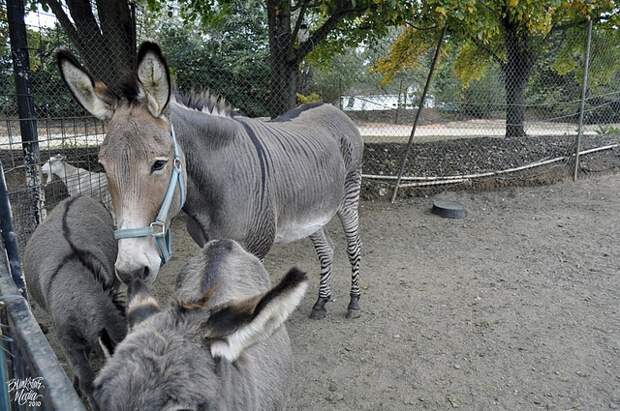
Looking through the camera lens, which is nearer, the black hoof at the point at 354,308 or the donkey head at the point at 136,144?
the donkey head at the point at 136,144

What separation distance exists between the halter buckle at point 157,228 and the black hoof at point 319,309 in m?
2.44

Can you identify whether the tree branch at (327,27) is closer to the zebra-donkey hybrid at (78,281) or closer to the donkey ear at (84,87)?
the zebra-donkey hybrid at (78,281)

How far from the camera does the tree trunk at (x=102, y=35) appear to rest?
602 cm

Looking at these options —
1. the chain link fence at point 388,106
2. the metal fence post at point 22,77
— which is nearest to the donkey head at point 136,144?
the metal fence post at point 22,77

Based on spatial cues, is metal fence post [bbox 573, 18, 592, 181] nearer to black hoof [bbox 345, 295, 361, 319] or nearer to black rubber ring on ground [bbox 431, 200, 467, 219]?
black rubber ring on ground [bbox 431, 200, 467, 219]

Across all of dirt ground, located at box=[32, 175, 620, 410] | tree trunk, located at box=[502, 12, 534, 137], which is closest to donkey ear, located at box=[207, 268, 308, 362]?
dirt ground, located at box=[32, 175, 620, 410]

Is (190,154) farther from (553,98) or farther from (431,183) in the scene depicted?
(553,98)

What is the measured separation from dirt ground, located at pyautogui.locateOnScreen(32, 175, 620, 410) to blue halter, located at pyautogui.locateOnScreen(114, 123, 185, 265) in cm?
158

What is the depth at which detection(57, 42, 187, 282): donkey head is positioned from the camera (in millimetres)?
2229

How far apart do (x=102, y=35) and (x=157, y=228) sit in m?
5.02

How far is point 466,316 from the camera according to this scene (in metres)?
4.45

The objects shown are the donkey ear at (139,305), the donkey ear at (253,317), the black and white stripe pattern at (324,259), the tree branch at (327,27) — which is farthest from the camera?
the tree branch at (327,27)

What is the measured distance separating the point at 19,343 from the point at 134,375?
0.31 meters

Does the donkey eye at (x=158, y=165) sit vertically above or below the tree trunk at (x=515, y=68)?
A: below
